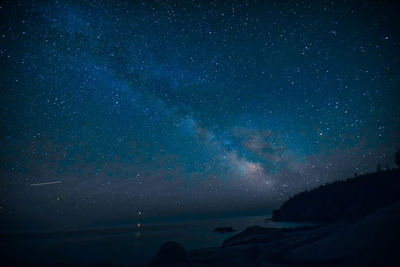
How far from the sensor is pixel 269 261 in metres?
9.95

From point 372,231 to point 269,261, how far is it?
18.4 feet

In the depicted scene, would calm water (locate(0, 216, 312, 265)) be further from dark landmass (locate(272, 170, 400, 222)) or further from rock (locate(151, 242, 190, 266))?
dark landmass (locate(272, 170, 400, 222))

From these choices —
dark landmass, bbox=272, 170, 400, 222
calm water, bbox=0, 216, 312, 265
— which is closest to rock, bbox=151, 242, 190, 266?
calm water, bbox=0, 216, 312, 265

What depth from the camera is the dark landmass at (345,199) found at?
70625mm

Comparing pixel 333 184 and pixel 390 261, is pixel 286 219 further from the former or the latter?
pixel 390 261

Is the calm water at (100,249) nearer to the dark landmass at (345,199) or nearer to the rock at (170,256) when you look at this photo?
the rock at (170,256)

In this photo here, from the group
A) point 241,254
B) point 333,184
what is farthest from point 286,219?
point 241,254

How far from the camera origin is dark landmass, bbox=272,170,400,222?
70625 millimetres

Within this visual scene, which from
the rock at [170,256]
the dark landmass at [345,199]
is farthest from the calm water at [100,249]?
the dark landmass at [345,199]

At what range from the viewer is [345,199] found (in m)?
85.5

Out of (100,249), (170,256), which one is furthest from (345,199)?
(170,256)

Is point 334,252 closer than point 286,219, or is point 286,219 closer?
point 334,252

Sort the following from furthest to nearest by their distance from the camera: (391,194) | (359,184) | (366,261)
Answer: (359,184) → (391,194) → (366,261)

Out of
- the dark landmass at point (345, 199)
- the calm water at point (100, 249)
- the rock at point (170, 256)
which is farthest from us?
the dark landmass at point (345, 199)
